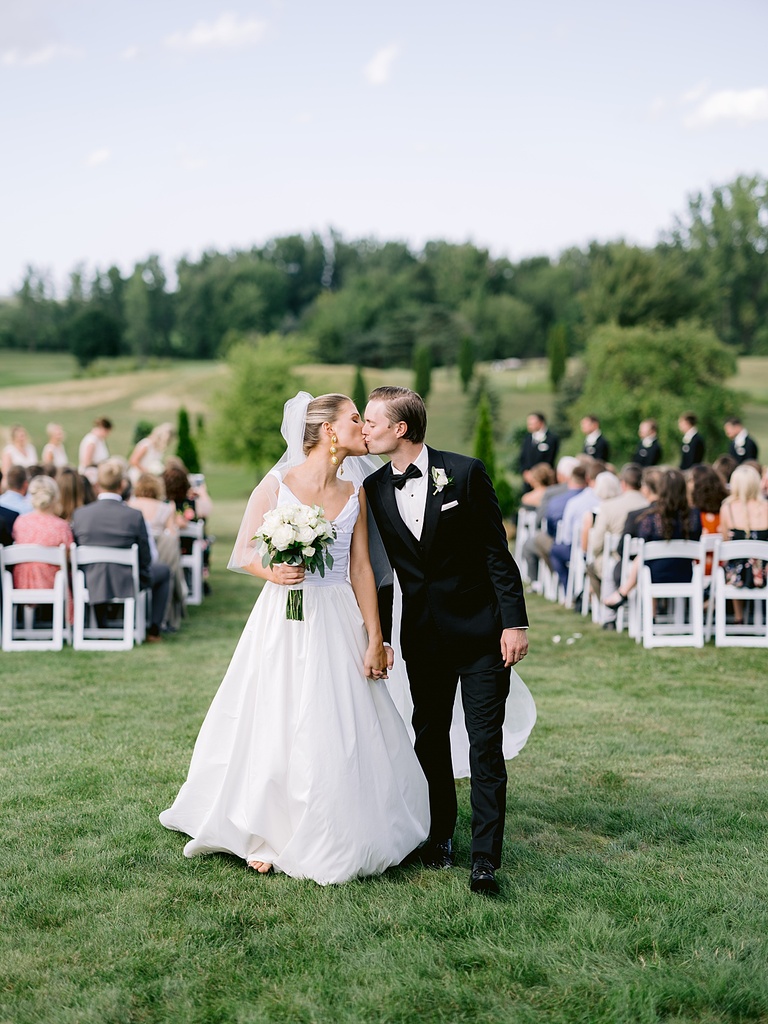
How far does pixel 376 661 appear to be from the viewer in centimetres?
409

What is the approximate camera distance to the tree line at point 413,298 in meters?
57.3

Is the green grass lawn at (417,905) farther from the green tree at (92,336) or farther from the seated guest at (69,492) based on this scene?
the green tree at (92,336)

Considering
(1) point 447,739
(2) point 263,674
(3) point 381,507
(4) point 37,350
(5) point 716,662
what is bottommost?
(5) point 716,662

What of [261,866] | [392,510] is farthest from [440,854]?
[392,510]

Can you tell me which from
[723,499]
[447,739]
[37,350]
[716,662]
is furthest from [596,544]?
[37,350]

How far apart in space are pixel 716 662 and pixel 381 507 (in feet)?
17.1

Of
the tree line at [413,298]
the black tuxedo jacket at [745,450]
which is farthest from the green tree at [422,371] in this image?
the black tuxedo jacket at [745,450]

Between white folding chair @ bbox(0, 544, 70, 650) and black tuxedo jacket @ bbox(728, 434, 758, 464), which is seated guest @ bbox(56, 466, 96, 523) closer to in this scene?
white folding chair @ bbox(0, 544, 70, 650)

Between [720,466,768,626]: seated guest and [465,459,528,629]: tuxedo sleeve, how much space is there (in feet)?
18.4

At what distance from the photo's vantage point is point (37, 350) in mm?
80312

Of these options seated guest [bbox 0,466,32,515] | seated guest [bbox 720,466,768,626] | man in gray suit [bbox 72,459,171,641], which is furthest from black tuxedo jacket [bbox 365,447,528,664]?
seated guest [bbox 0,466,32,515]

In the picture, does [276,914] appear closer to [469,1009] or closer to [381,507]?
[469,1009]

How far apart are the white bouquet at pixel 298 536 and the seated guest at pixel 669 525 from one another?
18.5 ft

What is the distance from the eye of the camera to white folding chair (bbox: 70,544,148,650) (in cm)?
856
